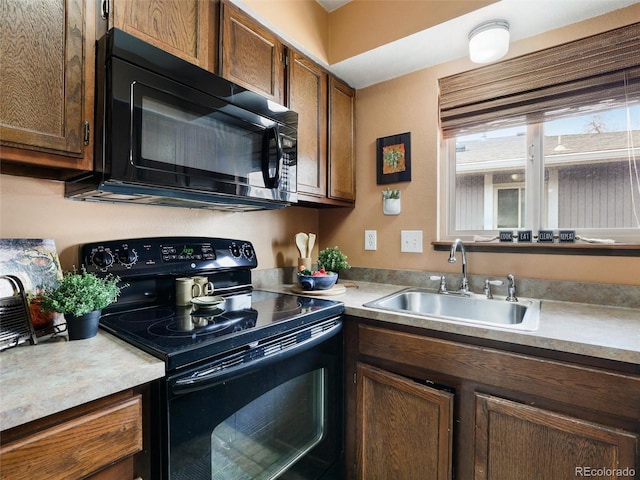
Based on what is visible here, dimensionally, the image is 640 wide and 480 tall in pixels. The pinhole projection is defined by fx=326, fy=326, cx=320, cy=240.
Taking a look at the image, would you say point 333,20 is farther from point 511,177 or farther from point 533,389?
point 533,389

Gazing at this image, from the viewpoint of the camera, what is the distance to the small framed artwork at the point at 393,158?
1904 millimetres

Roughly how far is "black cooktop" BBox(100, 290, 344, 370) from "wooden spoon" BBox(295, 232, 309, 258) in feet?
1.80

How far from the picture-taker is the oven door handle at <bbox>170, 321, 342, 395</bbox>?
2.63ft

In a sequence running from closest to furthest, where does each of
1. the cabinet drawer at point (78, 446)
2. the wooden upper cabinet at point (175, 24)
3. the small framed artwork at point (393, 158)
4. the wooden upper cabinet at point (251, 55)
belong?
the cabinet drawer at point (78, 446), the wooden upper cabinet at point (175, 24), the wooden upper cabinet at point (251, 55), the small framed artwork at point (393, 158)

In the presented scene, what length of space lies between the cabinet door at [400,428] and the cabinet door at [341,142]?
3.42 feet

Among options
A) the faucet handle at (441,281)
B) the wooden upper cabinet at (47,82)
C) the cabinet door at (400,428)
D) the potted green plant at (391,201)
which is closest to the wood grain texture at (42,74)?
the wooden upper cabinet at (47,82)

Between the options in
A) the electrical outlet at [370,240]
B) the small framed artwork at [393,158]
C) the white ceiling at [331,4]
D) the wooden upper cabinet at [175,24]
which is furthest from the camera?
the electrical outlet at [370,240]

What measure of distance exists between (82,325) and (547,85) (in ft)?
6.73

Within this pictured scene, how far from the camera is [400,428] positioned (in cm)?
124

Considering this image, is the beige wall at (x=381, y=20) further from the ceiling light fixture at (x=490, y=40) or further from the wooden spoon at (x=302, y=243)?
the wooden spoon at (x=302, y=243)

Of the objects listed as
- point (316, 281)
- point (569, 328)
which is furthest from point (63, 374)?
point (569, 328)

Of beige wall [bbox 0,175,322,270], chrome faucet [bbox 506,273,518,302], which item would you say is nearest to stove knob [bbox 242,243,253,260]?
beige wall [bbox 0,175,322,270]

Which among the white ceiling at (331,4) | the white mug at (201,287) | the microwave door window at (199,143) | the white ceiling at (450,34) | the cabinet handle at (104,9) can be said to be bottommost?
the white mug at (201,287)

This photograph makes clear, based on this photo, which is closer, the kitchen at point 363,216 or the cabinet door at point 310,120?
the kitchen at point 363,216
